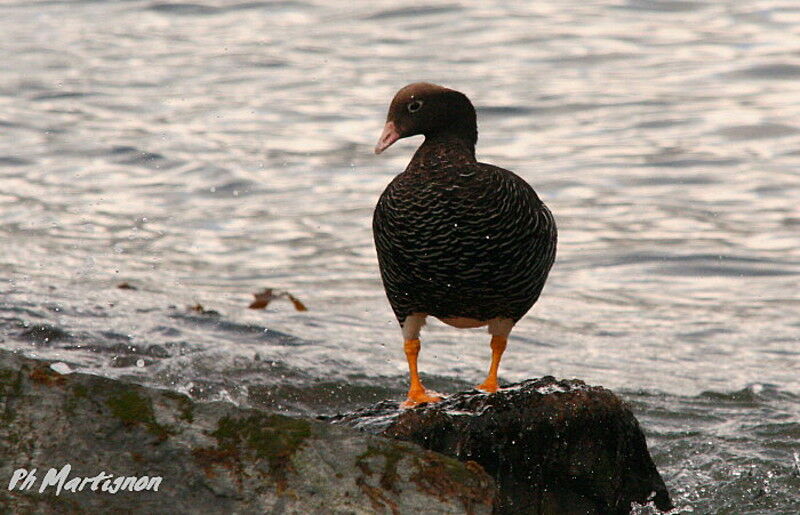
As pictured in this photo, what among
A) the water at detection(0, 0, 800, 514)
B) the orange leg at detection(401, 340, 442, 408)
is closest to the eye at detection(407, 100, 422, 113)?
the orange leg at detection(401, 340, 442, 408)

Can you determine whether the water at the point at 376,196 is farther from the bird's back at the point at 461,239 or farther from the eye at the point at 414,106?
the eye at the point at 414,106

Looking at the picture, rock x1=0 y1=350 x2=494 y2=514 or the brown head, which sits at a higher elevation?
the brown head

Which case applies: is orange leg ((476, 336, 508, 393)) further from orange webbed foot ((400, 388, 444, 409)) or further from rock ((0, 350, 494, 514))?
rock ((0, 350, 494, 514))

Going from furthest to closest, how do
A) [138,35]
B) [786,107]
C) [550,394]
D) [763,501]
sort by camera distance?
[138,35], [786,107], [763,501], [550,394]

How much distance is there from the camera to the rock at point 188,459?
4.74 meters

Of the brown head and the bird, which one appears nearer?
the bird

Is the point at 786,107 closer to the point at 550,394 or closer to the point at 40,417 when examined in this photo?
the point at 550,394

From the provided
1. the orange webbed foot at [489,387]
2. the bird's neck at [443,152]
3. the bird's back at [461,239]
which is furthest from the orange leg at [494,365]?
the bird's neck at [443,152]

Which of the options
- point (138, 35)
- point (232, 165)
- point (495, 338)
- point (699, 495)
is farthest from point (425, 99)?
point (138, 35)

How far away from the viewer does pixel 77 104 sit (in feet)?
50.9

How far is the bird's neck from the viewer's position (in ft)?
21.2

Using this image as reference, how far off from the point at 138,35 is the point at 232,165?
5264 mm

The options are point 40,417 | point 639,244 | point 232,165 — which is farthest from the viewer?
point 232,165

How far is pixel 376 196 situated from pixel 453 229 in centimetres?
660
